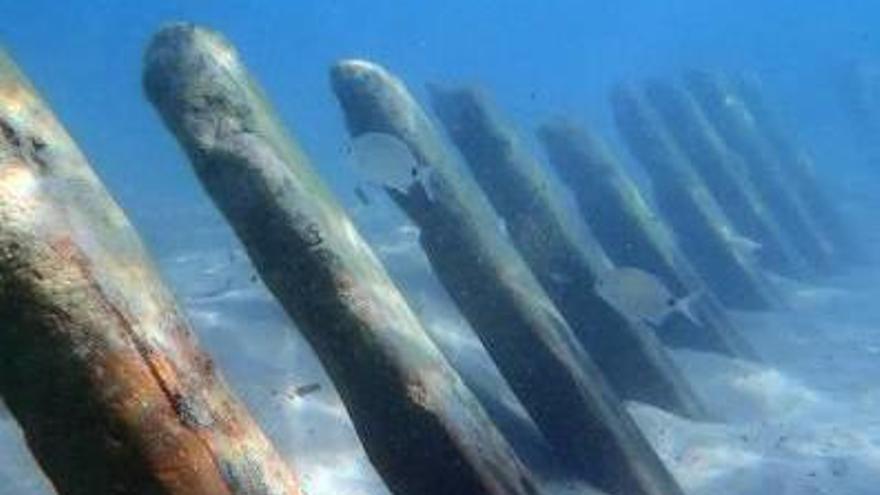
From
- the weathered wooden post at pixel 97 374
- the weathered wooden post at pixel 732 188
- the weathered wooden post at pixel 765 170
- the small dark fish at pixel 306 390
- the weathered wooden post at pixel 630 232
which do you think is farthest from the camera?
the weathered wooden post at pixel 765 170

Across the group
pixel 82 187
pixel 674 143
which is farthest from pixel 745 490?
pixel 674 143

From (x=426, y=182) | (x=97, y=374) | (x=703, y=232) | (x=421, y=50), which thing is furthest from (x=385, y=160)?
(x=421, y=50)

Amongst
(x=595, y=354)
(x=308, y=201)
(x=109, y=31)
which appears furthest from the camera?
(x=109, y=31)

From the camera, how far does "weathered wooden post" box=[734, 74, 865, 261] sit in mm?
19281

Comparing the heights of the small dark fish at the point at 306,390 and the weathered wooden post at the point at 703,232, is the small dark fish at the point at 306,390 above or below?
below

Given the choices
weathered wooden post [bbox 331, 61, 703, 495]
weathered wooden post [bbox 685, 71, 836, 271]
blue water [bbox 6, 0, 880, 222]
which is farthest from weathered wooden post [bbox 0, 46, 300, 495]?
weathered wooden post [bbox 685, 71, 836, 271]

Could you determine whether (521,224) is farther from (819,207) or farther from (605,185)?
(819,207)

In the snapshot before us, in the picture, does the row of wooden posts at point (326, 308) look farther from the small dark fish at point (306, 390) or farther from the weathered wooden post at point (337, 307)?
the small dark fish at point (306, 390)

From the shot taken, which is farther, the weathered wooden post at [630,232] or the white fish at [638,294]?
the weathered wooden post at [630,232]

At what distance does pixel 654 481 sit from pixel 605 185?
5698mm

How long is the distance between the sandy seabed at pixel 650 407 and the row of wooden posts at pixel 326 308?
605mm

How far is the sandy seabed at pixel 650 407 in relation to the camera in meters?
7.05

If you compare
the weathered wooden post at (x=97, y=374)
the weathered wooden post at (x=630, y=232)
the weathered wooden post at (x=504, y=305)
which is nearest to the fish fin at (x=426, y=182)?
the weathered wooden post at (x=504, y=305)

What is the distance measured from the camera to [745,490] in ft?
25.7
